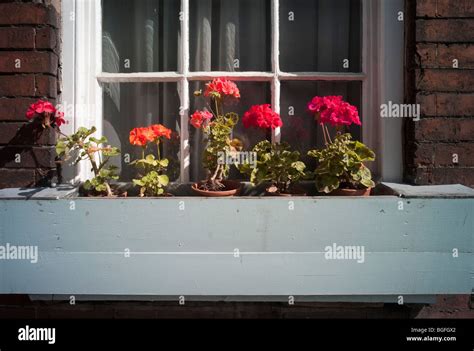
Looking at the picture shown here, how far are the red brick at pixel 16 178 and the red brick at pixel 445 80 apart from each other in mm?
1656

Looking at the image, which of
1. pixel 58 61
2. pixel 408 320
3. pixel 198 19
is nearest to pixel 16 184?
pixel 58 61

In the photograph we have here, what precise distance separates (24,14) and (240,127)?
103 cm

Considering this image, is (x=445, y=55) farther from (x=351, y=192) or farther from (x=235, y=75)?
(x=235, y=75)

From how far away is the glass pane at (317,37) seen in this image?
6.98ft

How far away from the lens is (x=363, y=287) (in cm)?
170

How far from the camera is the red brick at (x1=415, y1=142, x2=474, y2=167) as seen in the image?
1910mm

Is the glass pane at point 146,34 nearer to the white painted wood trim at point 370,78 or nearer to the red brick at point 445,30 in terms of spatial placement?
the white painted wood trim at point 370,78

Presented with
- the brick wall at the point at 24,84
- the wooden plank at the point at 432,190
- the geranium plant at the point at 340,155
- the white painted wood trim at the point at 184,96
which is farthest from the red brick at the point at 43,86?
the wooden plank at the point at 432,190

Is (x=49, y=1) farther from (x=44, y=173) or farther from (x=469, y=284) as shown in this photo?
(x=469, y=284)

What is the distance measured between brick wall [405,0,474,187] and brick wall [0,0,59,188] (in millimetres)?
1529

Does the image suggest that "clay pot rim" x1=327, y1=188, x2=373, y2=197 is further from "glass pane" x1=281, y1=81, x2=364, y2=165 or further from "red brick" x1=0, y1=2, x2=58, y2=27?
"red brick" x1=0, y1=2, x2=58, y2=27

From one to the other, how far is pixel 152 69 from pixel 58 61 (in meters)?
0.40

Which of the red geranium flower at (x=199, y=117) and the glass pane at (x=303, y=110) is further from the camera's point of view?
the glass pane at (x=303, y=110)

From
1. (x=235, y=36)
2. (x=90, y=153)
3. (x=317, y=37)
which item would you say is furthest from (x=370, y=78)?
(x=90, y=153)
